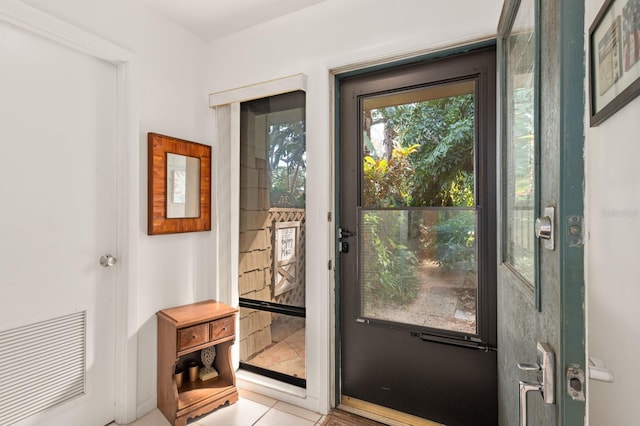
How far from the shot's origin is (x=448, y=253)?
1.70 meters

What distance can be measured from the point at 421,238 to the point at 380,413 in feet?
3.63

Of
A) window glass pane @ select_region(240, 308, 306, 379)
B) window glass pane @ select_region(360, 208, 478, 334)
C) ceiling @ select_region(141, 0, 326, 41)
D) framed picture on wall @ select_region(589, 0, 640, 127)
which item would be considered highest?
ceiling @ select_region(141, 0, 326, 41)

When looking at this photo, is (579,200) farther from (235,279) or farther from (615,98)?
(235,279)

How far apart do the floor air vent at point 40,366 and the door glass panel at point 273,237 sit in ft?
3.26

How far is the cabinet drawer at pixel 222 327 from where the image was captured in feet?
6.41

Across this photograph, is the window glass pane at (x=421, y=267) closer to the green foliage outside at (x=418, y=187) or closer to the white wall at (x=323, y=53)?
the green foliage outside at (x=418, y=187)

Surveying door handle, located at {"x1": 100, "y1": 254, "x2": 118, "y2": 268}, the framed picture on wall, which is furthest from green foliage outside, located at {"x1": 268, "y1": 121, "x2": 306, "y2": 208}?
the framed picture on wall

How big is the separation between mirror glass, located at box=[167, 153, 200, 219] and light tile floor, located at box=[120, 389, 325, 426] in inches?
49.8

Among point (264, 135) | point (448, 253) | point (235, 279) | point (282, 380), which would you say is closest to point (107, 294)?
point (235, 279)

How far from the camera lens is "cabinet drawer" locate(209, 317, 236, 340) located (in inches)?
76.9

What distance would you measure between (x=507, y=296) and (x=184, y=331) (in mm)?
1724

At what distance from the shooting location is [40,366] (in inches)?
61.2

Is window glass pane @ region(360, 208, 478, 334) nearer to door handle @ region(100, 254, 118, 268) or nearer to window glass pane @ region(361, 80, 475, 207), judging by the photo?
window glass pane @ region(361, 80, 475, 207)

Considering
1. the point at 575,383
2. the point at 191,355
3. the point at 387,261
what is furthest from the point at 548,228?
the point at 191,355
